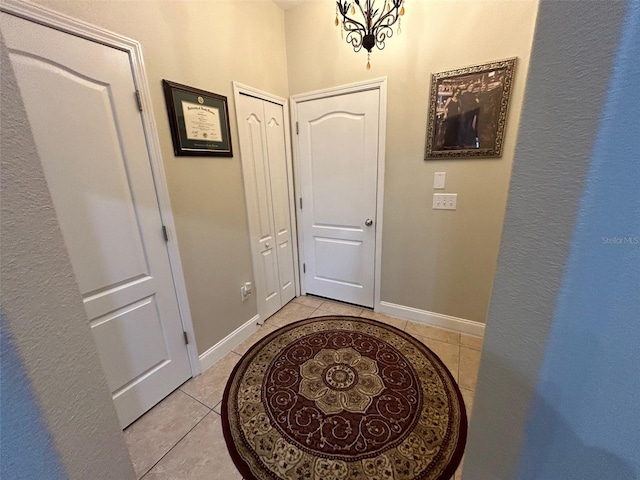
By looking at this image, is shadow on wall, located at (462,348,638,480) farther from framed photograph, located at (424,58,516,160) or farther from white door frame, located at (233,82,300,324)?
white door frame, located at (233,82,300,324)

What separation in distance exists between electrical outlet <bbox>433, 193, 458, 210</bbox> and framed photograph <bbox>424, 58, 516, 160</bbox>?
0.29 metres

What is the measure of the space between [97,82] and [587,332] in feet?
6.54

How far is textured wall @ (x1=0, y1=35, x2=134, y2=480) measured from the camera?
46cm

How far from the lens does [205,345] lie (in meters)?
1.88

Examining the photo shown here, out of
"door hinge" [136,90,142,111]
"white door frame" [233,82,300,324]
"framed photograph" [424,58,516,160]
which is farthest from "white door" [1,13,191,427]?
"framed photograph" [424,58,516,160]

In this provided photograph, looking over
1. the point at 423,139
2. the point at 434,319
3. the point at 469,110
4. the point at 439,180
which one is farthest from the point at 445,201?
the point at 434,319

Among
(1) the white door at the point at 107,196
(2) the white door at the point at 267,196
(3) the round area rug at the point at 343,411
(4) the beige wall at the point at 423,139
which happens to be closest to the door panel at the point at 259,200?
(2) the white door at the point at 267,196

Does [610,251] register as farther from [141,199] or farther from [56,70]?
[56,70]

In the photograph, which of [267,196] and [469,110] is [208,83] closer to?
[267,196]

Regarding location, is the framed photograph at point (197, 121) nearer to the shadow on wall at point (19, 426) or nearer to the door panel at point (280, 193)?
→ the door panel at point (280, 193)

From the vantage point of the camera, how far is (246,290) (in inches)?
85.7

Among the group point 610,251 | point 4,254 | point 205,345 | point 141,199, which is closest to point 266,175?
point 141,199

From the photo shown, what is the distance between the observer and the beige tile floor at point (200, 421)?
125 centimetres

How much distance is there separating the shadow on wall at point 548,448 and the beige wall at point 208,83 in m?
1.73
